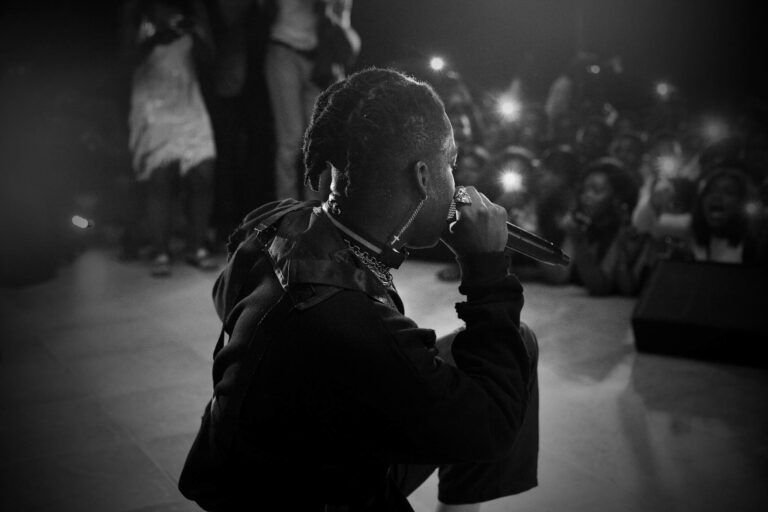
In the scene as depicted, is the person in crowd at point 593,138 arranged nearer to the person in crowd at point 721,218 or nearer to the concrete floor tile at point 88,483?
the person in crowd at point 721,218

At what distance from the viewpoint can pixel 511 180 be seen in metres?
5.25

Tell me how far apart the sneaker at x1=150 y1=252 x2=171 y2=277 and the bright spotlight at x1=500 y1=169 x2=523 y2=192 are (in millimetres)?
2292

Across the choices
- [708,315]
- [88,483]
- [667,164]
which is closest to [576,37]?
[667,164]

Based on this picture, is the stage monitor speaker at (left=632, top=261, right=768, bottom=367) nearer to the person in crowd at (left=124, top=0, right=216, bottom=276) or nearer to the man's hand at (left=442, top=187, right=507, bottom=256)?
the man's hand at (left=442, top=187, right=507, bottom=256)

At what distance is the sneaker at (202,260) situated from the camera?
208 inches

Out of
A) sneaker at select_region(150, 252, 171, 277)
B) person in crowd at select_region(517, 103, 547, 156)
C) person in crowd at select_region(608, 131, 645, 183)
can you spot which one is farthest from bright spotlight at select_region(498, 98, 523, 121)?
sneaker at select_region(150, 252, 171, 277)

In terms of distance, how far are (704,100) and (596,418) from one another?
10454 mm

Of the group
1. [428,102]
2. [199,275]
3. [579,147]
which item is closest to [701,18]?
[579,147]

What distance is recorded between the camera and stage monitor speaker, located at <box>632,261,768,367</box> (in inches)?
126

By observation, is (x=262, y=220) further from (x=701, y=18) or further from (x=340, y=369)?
(x=701, y=18)

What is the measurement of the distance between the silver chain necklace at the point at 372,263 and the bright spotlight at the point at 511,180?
383 cm

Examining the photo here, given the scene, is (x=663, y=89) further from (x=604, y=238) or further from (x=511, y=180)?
(x=604, y=238)

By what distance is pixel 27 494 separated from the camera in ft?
7.16

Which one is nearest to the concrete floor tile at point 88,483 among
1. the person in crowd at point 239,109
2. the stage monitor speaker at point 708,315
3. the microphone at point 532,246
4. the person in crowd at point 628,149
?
the microphone at point 532,246
